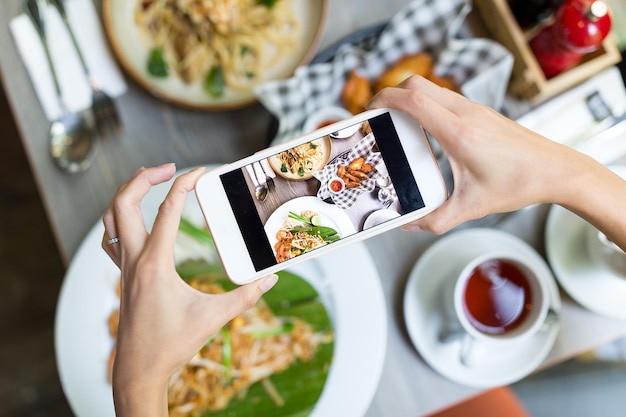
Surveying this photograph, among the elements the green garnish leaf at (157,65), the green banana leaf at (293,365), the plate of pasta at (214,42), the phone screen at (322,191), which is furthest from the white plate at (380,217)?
the green garnish leaf at (157,65)

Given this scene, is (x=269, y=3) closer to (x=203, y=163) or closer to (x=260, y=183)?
(x=203, y=163)

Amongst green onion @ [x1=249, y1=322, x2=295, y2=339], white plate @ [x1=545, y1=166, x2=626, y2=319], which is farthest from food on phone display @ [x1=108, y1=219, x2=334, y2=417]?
white plate @ [x1=545, y1=166, x2=626, y2=319]

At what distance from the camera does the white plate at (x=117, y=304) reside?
84 cm

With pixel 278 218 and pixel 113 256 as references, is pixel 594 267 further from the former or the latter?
pixel 113 256

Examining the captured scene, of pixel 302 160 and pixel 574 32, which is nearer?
pixel 302 160

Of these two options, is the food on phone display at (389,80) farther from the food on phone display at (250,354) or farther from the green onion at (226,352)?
the green onion at (226,352)

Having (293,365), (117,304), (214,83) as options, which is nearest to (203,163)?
(214,83)

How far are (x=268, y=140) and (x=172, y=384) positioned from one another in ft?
1.40

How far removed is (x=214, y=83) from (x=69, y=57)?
251 mm

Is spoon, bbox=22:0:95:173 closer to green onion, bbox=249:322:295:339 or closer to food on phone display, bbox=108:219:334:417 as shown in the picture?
food on phone display, bbox=108:219:334:417

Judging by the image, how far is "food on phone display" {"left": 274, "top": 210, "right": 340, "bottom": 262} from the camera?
646mm

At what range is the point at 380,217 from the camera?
0.65 m

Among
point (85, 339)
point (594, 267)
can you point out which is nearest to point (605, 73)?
point (594, 267)

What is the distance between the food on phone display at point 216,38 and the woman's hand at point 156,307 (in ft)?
1.20
